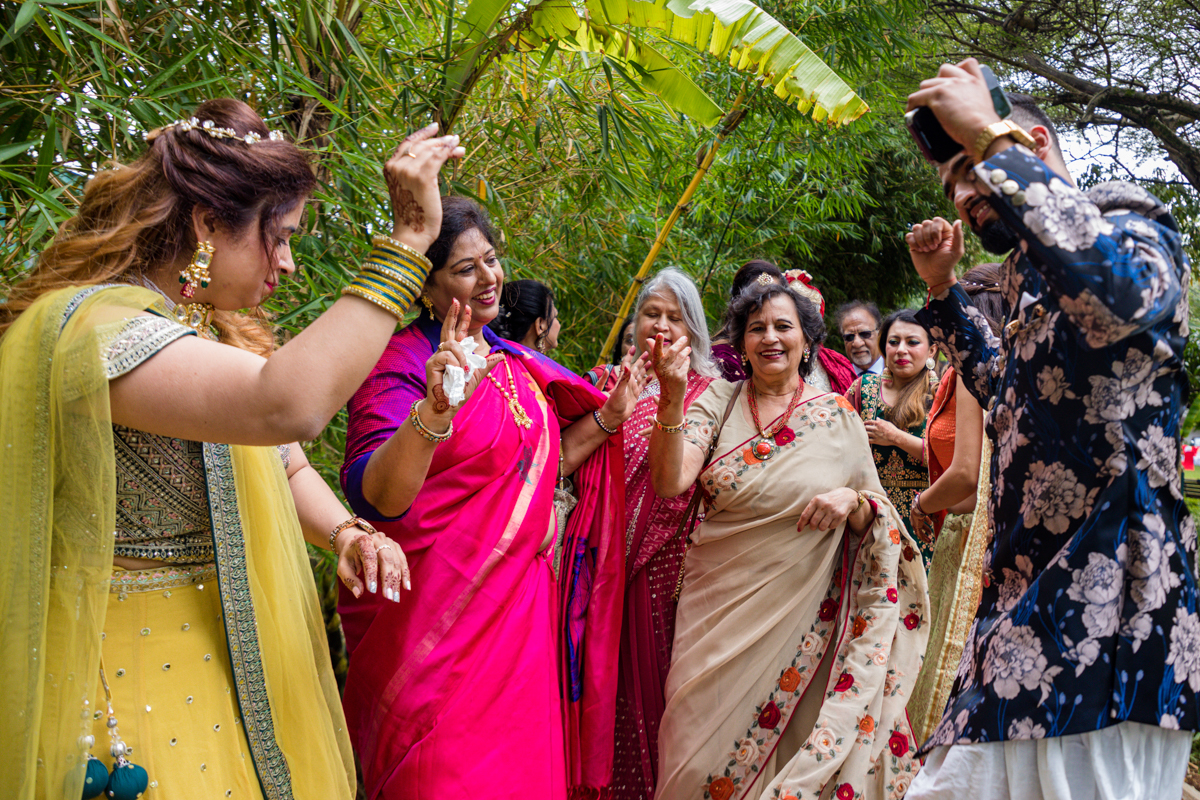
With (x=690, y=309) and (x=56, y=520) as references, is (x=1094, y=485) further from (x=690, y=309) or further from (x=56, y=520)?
(x=690, y=309)

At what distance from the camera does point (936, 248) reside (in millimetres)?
1938

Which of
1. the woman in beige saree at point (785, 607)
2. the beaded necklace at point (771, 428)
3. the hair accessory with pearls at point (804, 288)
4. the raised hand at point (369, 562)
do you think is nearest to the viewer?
the raised hand at point (369, 562)

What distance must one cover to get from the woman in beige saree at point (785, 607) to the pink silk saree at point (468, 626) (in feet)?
1.20

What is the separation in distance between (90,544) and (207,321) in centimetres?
43

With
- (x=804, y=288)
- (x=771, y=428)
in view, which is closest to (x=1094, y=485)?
(x=771, y=428)

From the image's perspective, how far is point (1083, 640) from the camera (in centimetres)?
143

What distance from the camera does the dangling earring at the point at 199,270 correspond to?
148 centimetres

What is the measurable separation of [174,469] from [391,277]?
510 mm

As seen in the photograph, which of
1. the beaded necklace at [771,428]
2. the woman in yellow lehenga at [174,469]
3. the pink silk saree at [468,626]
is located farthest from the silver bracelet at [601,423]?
the woman in yellow lehenga at [174,469]

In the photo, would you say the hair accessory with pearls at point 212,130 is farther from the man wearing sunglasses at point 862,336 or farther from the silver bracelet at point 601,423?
the man wearing sunglasses at point 862,336

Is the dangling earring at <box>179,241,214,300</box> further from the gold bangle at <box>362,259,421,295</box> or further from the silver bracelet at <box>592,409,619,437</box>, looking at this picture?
the silver bracelet at <box>592,409,619,437</box>

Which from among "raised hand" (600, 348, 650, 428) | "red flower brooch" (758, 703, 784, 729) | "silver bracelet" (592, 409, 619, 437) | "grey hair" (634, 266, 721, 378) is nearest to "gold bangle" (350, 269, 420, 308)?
"raised hand" (600, 348, 650, 428)

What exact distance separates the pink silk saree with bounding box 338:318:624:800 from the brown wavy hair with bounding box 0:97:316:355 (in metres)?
0.93

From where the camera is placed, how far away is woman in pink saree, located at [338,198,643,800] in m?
2.25
